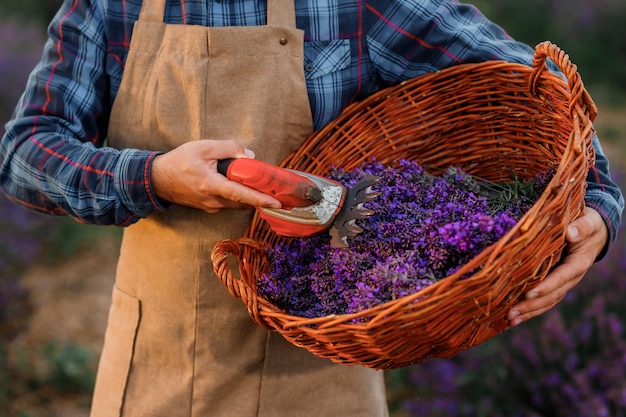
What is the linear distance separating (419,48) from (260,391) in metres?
0.79

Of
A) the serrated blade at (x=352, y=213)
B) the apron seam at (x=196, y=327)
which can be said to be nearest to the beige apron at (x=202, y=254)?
the apron seam at (x=196, y=327)

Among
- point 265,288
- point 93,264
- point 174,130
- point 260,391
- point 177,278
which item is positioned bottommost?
point 93,264

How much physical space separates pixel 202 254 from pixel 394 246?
0.43 meters

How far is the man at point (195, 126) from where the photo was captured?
133 centimetres

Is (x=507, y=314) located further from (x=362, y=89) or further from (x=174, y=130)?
(x=174, y=130)

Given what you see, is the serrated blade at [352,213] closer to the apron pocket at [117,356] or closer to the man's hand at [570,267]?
the man's hand at [570,267]

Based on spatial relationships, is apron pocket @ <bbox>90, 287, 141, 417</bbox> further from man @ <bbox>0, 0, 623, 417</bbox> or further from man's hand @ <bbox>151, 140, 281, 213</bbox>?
man's hand @ <bbox>151, 140, 281, 213</bbox>

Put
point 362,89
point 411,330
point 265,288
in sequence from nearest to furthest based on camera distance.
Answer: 1. point 411,330
2. point 265,288
3. point 362,89

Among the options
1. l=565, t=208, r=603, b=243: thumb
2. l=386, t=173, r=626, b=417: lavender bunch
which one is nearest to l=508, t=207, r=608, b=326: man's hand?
l=565, t=208, r=603, b=243: thumb

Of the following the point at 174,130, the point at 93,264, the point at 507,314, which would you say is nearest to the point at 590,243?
the point at 507,314

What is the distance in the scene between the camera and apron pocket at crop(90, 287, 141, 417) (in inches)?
57.8

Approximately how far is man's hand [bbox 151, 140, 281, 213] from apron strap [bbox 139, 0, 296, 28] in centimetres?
31

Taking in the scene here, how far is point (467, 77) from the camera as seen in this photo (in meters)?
1.42

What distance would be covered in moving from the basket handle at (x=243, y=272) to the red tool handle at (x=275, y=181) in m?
0.13
